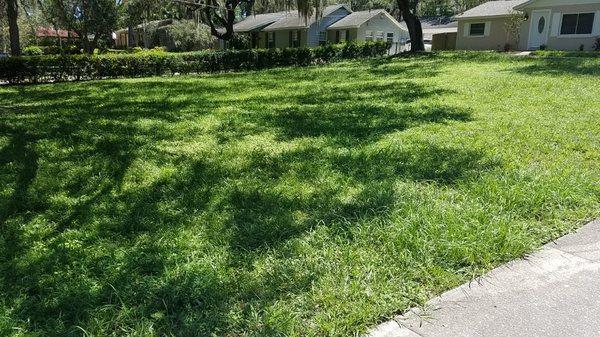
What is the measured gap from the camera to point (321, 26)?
3634 cm

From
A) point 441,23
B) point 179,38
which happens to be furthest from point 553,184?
A: point 441,23

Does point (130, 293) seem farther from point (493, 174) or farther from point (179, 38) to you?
point (179, 38)

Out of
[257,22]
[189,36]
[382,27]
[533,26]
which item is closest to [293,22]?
[257,22]

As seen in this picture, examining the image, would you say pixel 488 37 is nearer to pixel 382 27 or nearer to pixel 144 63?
pixel 382 27

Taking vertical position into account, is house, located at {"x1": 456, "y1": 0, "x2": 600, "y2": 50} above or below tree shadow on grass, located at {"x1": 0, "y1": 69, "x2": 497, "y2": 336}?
above

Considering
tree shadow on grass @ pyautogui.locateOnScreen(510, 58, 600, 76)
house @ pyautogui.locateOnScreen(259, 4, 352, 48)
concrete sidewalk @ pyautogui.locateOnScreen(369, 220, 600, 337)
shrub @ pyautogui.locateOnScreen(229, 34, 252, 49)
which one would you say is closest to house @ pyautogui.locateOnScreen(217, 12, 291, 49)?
shrub @ pyautogui.locateOnScreen(229, 34, 252, 49)

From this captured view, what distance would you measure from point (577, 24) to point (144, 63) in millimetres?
21702

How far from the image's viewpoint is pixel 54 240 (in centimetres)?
342

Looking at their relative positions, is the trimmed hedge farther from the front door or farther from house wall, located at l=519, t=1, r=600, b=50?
house wall, located at l=519, t=1, r=600, b=50

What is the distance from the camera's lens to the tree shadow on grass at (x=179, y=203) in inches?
103

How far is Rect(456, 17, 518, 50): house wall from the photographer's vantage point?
27719 mm

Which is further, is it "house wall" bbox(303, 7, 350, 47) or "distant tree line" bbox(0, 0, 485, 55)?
"house wall" bbox(303, 7, 350, 47)

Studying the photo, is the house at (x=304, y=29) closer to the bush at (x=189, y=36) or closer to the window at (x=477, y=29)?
the bush at (x=189, y=36)

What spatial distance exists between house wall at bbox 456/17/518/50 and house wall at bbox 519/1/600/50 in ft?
5.79
